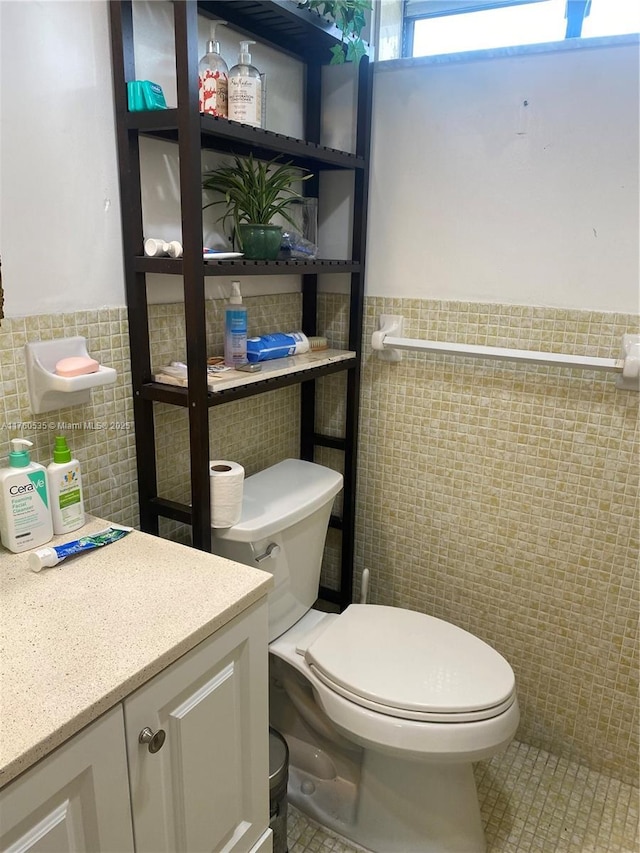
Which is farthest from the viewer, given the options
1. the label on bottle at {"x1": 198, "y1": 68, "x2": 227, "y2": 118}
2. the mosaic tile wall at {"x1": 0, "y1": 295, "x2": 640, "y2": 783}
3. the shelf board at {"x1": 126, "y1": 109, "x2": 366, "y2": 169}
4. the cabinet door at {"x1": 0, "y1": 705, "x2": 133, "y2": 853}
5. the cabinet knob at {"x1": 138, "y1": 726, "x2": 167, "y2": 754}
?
the mosaic tile wall at {"x1": 0, "y1": 295, "x2": 640, "y2": 783}

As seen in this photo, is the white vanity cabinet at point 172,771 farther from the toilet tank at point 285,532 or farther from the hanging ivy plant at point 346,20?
the hanging ivy plant at point 346,20

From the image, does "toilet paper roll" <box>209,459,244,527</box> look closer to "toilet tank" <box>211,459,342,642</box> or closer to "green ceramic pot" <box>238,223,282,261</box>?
"toilet tank" <box>211,459,342,642</box>

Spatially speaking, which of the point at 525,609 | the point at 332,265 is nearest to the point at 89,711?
the point at 332,265

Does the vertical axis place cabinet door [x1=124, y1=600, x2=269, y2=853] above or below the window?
below

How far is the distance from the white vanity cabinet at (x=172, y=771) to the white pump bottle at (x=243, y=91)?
0.97 metres

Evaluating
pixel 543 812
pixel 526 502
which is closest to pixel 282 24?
pixel 526 502

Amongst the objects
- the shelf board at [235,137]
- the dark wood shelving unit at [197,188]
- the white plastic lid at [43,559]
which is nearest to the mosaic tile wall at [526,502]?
the dark wood shelving unit at [197,188]

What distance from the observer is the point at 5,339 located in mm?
1102

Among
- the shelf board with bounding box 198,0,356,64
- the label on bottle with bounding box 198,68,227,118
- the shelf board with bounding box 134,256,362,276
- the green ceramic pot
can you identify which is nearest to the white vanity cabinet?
the shelf board with bounding box 134,256,362,276

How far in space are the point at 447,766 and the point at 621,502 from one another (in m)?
0.74

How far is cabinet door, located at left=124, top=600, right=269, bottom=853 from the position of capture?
904 millimetres

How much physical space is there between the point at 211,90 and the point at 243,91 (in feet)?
0.21

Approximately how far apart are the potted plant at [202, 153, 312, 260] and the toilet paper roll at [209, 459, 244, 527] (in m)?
0.49

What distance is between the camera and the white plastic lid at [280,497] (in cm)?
137
